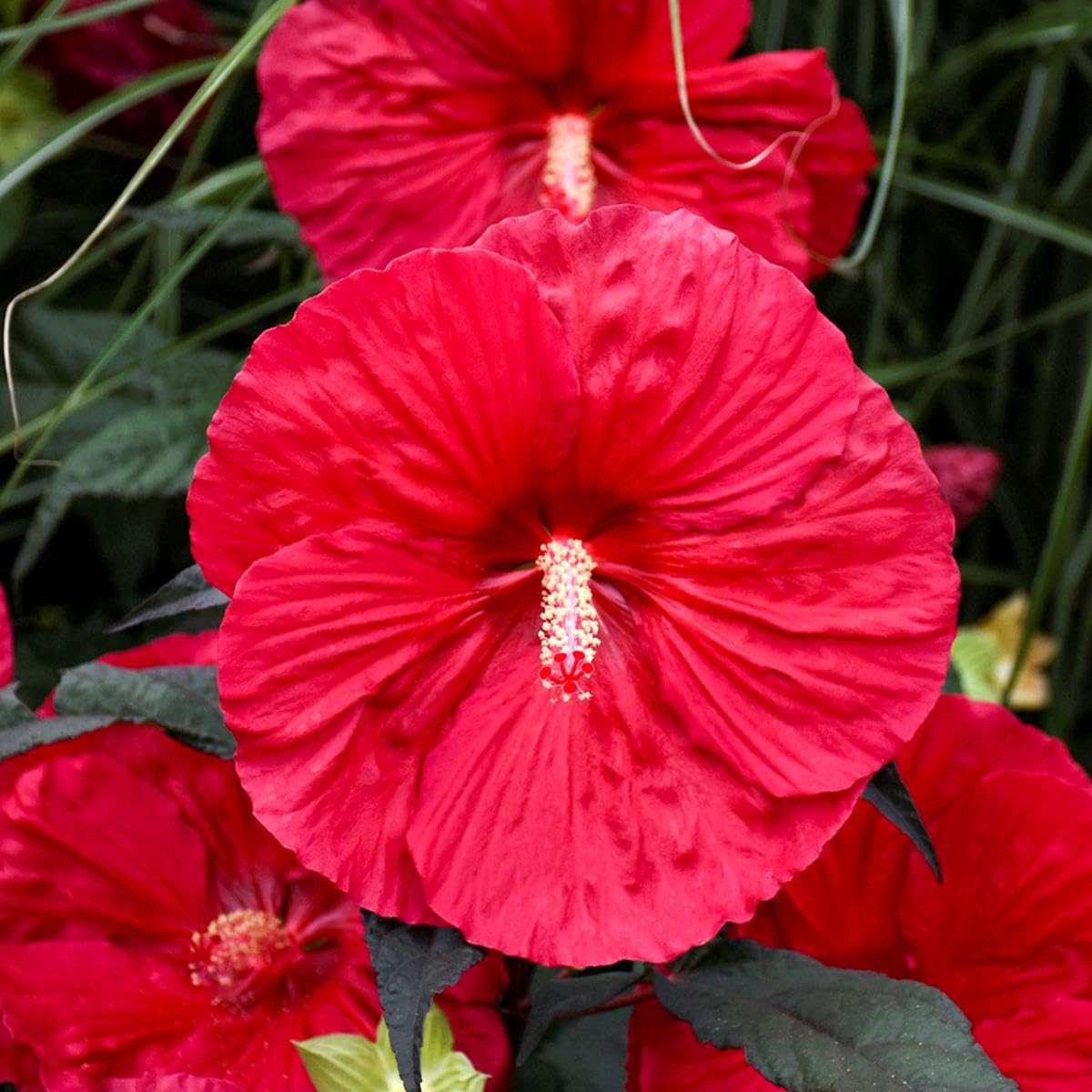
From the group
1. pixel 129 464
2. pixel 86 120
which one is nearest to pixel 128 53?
pixel 86 120

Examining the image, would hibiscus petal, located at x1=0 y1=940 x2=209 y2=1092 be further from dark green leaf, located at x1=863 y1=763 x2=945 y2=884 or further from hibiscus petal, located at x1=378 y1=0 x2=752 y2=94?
hibiscus petal, located at x1=378 y1=0 x2=752 y2=94

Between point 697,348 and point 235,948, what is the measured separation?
10.2 inches

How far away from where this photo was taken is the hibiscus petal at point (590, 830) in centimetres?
39

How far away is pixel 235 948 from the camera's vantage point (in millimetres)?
485

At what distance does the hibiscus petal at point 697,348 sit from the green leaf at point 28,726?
18cm

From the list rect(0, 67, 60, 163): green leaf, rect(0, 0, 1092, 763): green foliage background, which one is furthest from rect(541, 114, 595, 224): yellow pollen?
rect(0, 67, 60, 163): green leaf

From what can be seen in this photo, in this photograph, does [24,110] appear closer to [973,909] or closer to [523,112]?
[523,112]

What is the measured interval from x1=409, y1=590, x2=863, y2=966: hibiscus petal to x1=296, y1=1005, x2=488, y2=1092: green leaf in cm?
5

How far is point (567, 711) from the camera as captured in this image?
428 mm

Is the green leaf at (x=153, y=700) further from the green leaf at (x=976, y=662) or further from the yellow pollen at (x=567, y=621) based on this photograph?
the green leaf at (x=976, y=662)

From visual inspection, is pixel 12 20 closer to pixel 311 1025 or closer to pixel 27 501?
pixel 27 501

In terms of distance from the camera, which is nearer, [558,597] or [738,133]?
[558,597]

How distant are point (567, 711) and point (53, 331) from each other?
531mm

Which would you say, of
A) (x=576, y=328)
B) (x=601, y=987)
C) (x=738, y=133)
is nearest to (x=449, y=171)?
(x=738, y=133)
